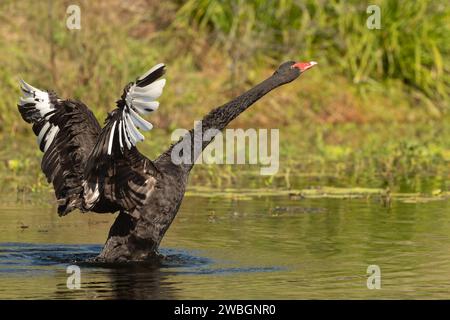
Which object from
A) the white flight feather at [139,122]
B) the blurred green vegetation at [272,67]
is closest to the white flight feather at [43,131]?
the white flight feather at [139,122]

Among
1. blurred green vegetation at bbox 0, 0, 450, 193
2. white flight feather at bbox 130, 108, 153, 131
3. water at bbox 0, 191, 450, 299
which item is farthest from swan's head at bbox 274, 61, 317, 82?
blurred green vegetation at bbox 0, 0, 450, 193

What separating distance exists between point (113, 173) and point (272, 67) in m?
13.2

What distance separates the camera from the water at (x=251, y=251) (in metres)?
8.90

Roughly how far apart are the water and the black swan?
339 millimetres

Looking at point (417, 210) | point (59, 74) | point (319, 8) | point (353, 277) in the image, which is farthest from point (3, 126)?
point (353, 277)

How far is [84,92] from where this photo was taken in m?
19.4

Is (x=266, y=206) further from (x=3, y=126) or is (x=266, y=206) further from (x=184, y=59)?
(x=184, y=59)

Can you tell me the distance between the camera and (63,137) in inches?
418

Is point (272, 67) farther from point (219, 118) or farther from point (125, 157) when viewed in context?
point (125, 157)

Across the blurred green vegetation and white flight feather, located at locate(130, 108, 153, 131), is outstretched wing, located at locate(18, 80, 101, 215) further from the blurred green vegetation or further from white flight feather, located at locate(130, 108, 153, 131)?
the blurred green vegetation

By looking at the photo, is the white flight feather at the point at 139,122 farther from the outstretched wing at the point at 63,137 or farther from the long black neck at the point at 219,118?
the long black neck at the point at 219,118

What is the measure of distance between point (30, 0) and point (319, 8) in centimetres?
564

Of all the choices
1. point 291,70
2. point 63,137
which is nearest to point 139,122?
point 63,137
